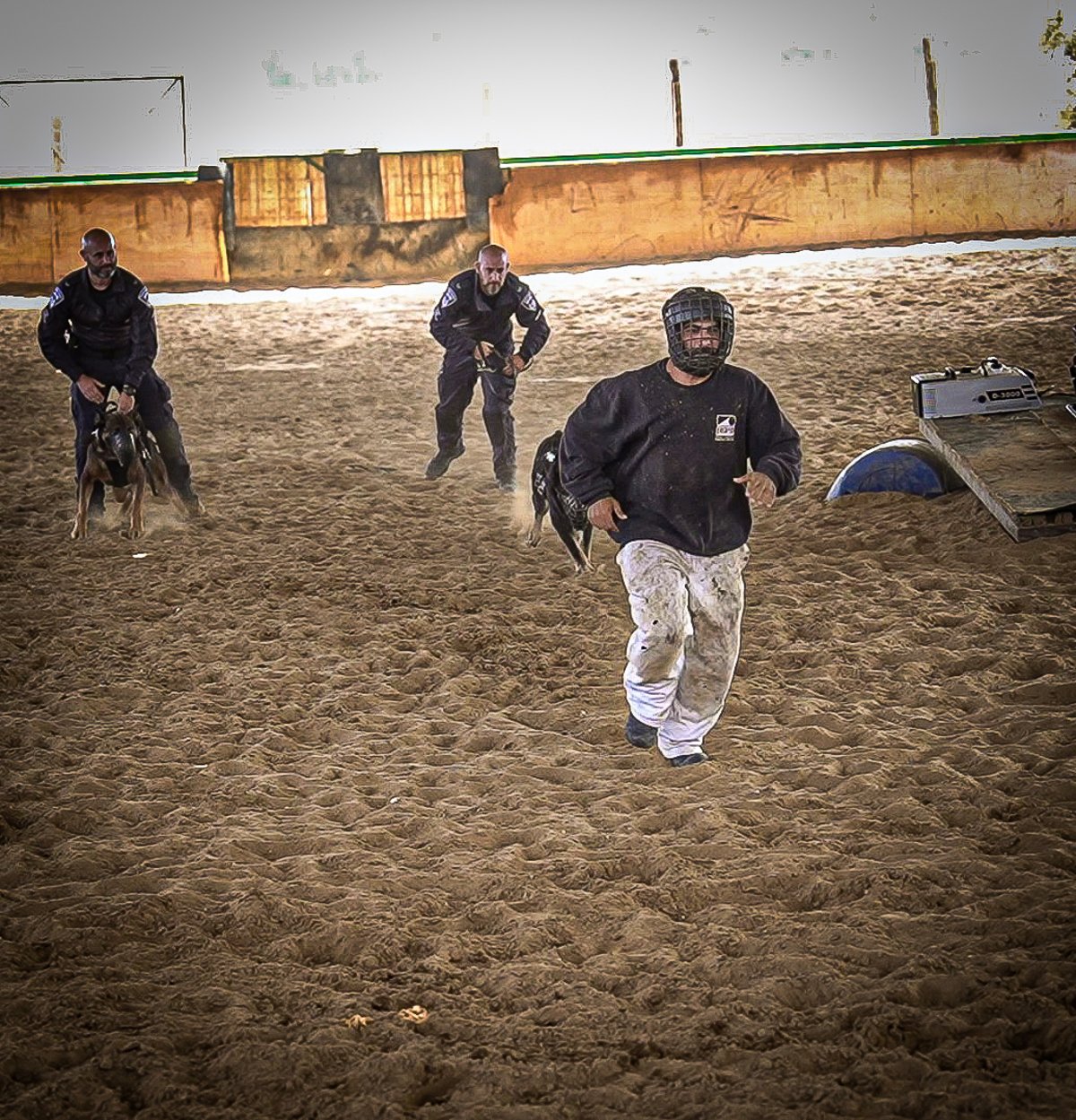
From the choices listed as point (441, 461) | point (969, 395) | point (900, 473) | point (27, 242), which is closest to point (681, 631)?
point (900, 473)

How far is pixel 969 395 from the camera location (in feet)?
35.4

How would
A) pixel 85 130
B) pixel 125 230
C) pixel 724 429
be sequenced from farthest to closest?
pixel 85 130
pixel 125 230
pixel 724 429

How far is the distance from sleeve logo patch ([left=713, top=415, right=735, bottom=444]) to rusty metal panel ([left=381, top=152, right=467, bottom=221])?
14.5m

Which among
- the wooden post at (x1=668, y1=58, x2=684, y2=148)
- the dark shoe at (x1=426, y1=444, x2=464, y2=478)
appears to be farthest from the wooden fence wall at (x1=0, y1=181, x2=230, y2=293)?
the dark shoe at (x1=426, y1=444, x2=464, y2=478)

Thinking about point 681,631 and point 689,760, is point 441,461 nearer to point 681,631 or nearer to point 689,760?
point 689,760

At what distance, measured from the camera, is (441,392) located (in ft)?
38.7

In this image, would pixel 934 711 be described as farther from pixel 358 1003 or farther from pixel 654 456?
pixel 358 1003

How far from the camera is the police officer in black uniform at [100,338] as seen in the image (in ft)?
33.2

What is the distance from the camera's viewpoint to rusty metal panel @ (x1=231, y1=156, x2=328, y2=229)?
20047mm

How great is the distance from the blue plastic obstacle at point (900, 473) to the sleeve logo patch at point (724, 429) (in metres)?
4.40

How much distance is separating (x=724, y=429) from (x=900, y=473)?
4515 mm

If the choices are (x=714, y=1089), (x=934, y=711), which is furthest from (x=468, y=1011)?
(x=934, y=711)

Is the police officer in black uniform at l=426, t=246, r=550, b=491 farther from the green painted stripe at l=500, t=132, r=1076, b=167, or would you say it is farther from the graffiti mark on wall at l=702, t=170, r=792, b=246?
the green painted stripe at l=500, t=132, r=1076, b=167

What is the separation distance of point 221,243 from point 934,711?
49.2 ft
